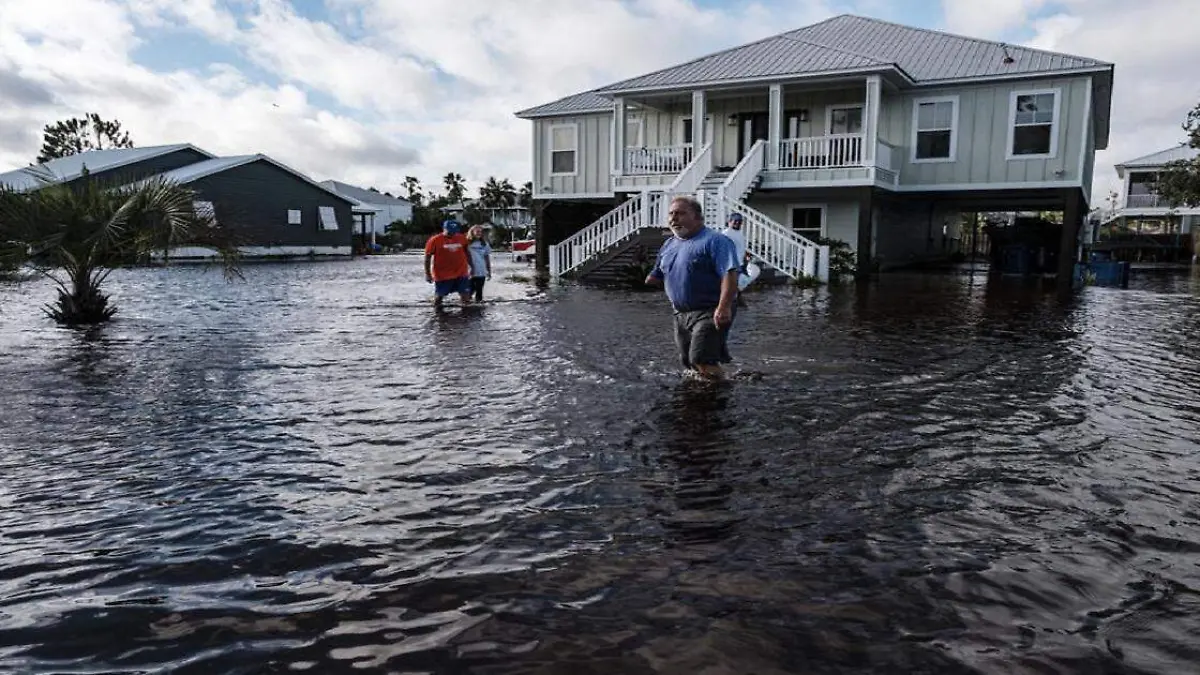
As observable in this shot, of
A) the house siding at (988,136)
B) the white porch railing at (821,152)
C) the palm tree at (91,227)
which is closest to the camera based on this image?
the palm tree at (91,227)

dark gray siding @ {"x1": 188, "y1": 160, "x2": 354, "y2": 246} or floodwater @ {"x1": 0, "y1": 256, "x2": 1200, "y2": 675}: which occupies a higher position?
dark gray siding @ {"x1": 188, "y1": 160, "x2": 354, "y2": 246}

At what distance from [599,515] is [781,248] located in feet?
55.1

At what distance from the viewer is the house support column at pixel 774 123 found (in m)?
21.5

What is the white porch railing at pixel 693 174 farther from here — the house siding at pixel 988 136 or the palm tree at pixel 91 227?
the palm tree at pixel 91 227

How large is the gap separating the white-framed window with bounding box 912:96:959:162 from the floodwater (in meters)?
14.5

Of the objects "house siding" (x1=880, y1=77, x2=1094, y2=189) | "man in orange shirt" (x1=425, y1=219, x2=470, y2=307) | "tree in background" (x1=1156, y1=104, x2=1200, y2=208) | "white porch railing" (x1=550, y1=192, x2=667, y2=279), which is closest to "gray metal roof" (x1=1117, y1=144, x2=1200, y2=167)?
"tree in background" (x1=1156, y1=104, x2=1200, y2=208)

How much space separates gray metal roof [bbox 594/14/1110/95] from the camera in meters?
20.9

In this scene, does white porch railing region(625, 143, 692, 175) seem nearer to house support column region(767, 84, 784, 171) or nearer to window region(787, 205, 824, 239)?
house support column region(767, 84, 784, 171)

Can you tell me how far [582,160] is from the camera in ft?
85.9

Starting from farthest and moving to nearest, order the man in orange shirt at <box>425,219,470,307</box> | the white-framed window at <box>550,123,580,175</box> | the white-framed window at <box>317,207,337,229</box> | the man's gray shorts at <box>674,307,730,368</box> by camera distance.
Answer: the white-framed window at <box>317,207,337,229</box> → the white-framed window at <box>550,123,580,175</box> → the man in orange shirt at <box>425,219,470,307</box> → the man's gray shorts at <box>674,307,730,368</box>

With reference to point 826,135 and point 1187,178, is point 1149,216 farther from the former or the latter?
point 826,135

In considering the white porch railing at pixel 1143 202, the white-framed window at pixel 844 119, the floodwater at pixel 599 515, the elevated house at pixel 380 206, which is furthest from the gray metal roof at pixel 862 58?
the elevated house at pixel 380 206

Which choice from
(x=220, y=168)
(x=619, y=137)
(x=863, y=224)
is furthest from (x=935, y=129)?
(x=220, y=168)

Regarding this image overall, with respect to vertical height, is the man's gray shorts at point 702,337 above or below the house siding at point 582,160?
below
